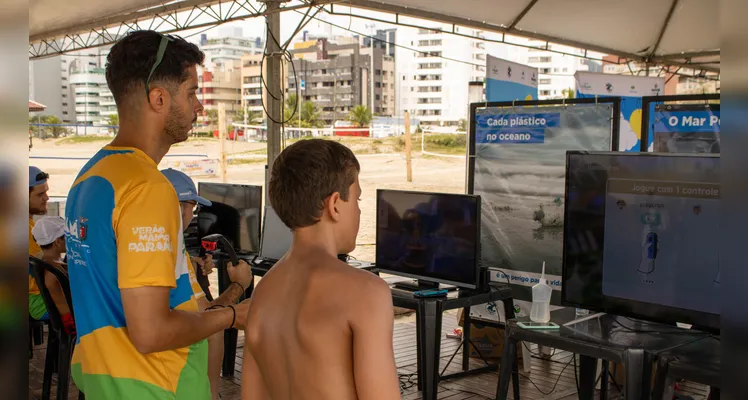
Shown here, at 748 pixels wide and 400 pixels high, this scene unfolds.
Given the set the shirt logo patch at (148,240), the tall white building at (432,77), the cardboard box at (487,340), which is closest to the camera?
the shirt logo patch at (148,240)

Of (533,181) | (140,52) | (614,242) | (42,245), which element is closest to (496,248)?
(533,181)

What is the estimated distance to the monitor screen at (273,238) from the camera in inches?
207

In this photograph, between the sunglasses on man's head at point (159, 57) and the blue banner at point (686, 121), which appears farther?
the blue banner at point (686, 121)

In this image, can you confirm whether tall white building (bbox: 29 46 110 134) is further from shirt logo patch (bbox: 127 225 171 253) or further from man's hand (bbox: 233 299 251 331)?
shirt logo patch (bbox: 127 225 171 253)

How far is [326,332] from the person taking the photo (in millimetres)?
1285

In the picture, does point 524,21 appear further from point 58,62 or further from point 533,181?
point 58,62

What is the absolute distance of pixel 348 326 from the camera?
1.27m

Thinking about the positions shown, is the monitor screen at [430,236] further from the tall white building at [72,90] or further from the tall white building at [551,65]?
the tall white building at [72,90]

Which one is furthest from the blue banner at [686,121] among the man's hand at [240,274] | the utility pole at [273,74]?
the man's hand at [240,274]

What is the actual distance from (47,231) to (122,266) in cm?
355

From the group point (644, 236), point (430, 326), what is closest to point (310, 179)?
point (644, 236)

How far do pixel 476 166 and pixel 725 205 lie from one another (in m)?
5.21

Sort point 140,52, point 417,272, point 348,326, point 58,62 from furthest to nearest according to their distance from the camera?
point 58,62
point 417,272
point 140,52
point 348,326

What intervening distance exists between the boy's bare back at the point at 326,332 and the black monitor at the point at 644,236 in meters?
1.91
